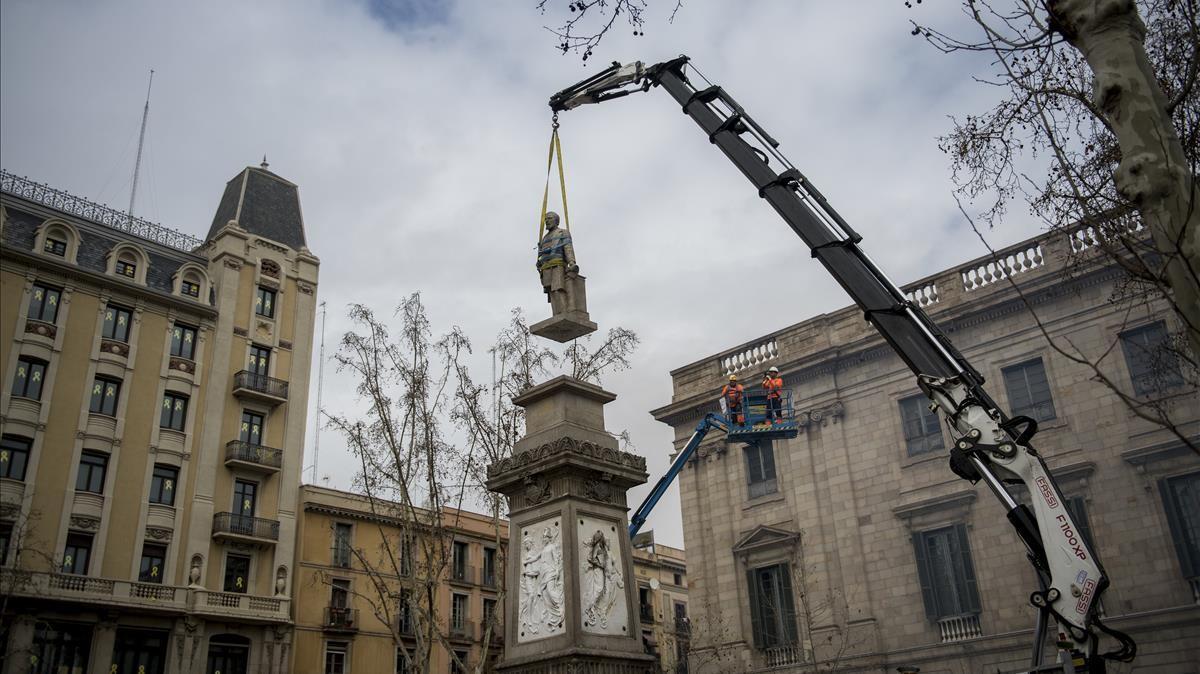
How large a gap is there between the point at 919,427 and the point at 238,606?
76.6 feet

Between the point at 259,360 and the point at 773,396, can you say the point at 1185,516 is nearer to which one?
the point at 773,396

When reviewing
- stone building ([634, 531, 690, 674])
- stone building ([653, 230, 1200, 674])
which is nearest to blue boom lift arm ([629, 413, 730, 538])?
stone building ([653, 230, 1200, 674])

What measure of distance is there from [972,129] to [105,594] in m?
28.4

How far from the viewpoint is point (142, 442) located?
105ft

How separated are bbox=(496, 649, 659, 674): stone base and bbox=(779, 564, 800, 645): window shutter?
59.0 feet

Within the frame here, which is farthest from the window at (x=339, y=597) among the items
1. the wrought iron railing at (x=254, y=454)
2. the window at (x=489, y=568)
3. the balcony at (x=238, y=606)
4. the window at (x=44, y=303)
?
the window at (x=44, y=303)

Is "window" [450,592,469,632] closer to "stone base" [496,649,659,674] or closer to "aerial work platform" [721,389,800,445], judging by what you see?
"aerial work platform" [721,389,800,445]

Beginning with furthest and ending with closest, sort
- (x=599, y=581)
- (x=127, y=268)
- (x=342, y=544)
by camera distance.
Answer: (x=342, y=544) < (x=127, y=268) < (x=599, y=581)

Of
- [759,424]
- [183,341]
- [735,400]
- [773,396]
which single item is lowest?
[759,424]

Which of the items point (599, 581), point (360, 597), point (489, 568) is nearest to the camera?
point (599, 581)

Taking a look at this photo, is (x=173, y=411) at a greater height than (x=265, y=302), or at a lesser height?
lesser

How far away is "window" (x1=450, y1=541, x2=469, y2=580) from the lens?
42.7 m

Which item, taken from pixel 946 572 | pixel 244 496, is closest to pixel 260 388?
pixel 244 496

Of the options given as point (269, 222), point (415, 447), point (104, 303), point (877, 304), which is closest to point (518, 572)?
point (877, 304)
